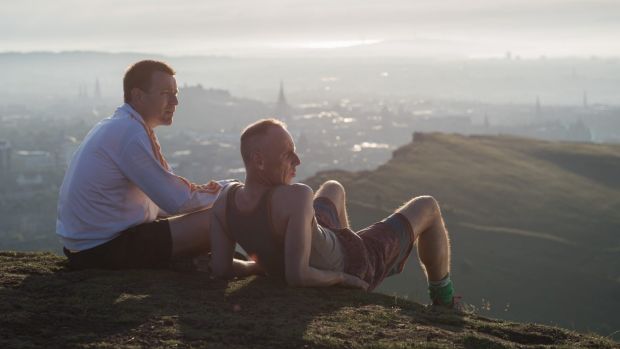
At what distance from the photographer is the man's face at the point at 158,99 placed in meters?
7.08

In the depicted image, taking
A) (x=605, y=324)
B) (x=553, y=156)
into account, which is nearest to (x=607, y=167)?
(x=553, y=156)

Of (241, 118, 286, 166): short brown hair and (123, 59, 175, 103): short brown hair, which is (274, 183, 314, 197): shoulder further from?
(123, 59, 175, 103): short brown hair

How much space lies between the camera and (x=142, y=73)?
7.08 meters

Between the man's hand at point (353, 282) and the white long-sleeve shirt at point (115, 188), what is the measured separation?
1456mm

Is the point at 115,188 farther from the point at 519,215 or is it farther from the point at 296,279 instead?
the point at 519,215

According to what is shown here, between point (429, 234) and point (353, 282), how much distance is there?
0.91 meters

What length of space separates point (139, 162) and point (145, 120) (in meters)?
0.44

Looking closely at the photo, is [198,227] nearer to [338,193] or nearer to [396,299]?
[338,193]

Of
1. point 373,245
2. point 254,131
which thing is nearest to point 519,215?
point 373,245

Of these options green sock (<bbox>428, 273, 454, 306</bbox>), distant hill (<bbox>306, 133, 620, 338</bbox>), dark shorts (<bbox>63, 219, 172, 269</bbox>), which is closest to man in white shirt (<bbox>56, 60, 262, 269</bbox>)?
dark shorts (<bbox>63, 219, 172, 269</bbox>)

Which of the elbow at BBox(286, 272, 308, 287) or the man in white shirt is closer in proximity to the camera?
the elbow at BBox(286, 272, 308, 287)

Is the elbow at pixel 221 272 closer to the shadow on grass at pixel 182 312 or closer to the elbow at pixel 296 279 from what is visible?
the shadow on grass at pixel 182 312

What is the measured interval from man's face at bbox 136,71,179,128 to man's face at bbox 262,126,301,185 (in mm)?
1311

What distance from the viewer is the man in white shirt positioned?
6.98m
